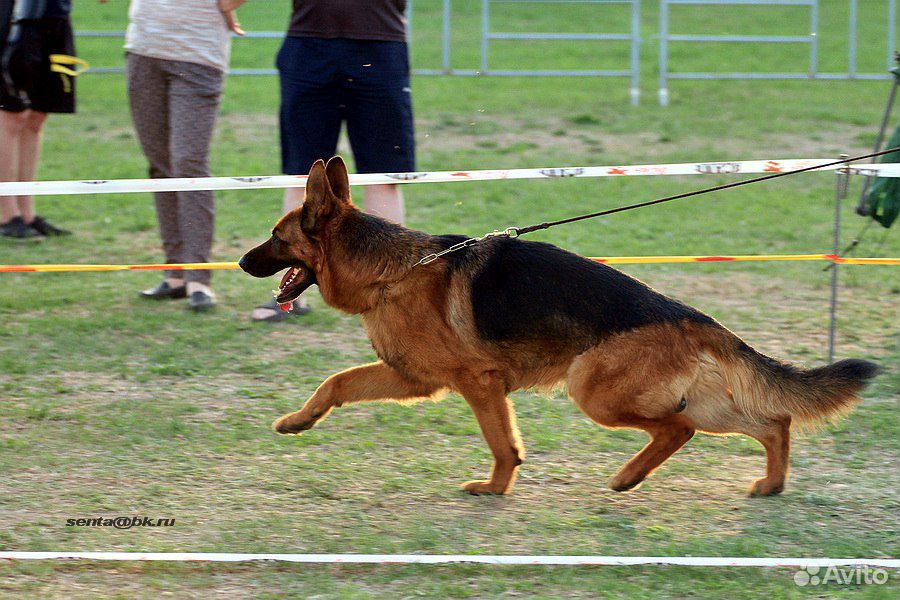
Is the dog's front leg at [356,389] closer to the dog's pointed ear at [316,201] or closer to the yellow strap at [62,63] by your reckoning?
the dog's pointed ear at [316,201]

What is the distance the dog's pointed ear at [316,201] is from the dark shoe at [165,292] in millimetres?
3009

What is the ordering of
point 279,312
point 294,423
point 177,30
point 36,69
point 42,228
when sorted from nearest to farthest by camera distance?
point 294,423
point 177,30
point 279,312
point 36,69
point 42,228

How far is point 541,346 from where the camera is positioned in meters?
4.14

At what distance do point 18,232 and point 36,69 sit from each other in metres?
1.28

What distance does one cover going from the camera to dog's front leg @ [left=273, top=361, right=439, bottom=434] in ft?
14.2

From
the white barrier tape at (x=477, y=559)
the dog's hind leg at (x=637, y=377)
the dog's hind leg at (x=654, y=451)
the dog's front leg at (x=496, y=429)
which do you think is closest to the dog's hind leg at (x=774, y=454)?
the dog's hind leg at (x=654, y=451)

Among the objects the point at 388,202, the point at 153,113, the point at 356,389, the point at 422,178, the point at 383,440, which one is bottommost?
the point at 383,440

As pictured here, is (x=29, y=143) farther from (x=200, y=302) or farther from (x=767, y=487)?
(x=767, y=487)

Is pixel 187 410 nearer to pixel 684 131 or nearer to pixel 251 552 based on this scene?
pixel 251 552

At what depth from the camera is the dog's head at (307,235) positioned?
421 centimetres

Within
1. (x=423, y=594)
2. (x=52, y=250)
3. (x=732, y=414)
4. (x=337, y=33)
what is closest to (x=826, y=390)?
(x=732, y=414)

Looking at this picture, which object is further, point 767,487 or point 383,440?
point 383,440

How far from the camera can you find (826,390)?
4133mm

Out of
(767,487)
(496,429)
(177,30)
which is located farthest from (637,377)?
(177,30)
